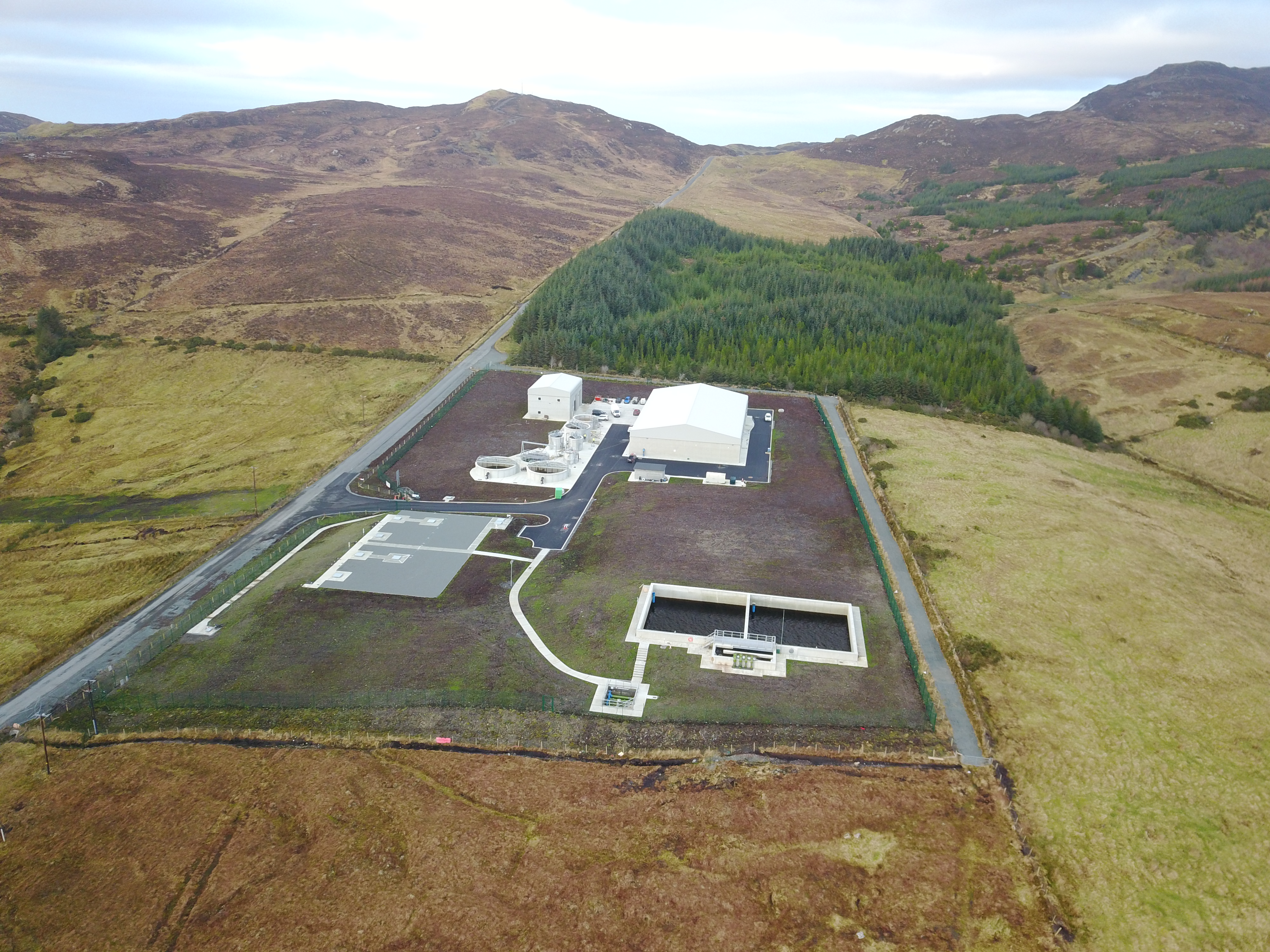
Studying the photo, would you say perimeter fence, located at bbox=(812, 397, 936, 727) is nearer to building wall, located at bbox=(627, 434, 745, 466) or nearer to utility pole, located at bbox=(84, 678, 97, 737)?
building wall, located at bbox=(627, 434, 745, 466)

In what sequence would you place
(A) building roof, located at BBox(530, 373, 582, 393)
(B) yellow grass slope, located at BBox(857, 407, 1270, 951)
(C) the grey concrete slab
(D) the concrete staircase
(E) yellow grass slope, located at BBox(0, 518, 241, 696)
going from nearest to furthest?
(B) yellow grass slope, located at BBox(857, 407, 1270, 951) < (D) the concrete staircase < (E) yellow grass slope, located at BBox(0, 518, 241, 696) < (C) the grey concrete slab < (A) building roof, located at BBox(530, 373, 582, 393)

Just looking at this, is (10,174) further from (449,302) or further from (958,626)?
(958,626)

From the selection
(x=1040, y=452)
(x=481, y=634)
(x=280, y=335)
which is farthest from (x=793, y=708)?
(x=280, y=335)

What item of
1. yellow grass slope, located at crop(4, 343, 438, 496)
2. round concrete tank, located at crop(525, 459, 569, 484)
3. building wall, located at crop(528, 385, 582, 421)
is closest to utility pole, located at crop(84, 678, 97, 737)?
yellow grass slope, located at crop(4, 343, 438, 496)

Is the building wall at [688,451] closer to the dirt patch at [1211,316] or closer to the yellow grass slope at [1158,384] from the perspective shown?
the yellow grass slope at [1158,384]

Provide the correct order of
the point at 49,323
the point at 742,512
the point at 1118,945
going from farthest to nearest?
the point at 49,323
the point at 742,512
the point at 1118,945

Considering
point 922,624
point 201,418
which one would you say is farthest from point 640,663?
point 201,418
